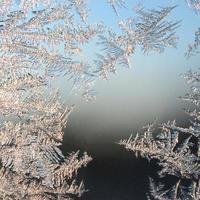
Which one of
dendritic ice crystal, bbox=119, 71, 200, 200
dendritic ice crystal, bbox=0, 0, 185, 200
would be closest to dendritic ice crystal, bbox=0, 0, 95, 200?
dendritic ice crystal, bbox=0, 0, 185, 200

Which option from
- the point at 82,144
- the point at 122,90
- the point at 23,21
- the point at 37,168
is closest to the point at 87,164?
the point at 82,144

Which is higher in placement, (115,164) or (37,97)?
(37,97)

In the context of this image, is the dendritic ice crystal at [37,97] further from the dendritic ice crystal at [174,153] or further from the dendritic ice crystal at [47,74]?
the dendritic ice crystal at [174,153]

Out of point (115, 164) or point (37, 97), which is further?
point (37, 97)

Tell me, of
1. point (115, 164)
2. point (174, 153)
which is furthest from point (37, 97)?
point (174, 153)

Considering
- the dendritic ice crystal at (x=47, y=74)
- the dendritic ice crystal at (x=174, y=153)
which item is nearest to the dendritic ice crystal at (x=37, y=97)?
the dendritic ice crystal at (x=47, y=74)

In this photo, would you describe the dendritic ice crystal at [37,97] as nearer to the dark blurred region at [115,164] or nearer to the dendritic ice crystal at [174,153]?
the dark blurred region at [115,164]

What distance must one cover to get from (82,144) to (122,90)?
363 mm

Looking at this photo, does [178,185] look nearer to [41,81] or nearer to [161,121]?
[161,121]

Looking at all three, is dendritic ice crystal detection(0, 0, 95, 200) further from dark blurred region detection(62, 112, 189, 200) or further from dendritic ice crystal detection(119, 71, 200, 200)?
dendritic ice crystal detection(119, 71, 200, 200)

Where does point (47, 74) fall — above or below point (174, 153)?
above

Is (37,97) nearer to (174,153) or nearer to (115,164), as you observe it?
(115,164)

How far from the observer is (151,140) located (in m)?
2.29

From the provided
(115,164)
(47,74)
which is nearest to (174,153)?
(115,164)
